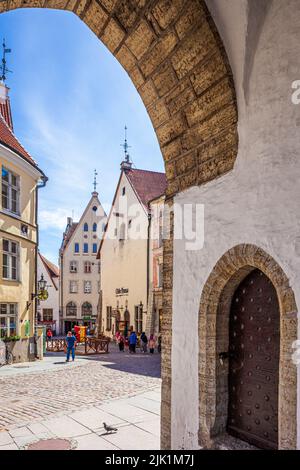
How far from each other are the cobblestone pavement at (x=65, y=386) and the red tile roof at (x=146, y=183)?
1491cm

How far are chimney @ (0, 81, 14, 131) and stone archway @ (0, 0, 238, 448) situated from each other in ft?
49.4

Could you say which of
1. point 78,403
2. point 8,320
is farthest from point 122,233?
point 78,403

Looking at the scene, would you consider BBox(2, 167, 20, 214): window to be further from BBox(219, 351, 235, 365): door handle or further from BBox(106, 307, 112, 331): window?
BBox(106, 307, 112, 331): window

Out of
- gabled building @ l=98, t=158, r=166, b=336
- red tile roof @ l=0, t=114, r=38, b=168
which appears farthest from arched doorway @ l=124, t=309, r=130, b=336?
red tile roof @ l=0, t=114, r=38, b=168

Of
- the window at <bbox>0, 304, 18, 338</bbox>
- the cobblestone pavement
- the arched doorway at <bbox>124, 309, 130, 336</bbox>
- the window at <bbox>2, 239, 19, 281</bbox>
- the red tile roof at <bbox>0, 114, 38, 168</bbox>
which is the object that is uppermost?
the red tile roof at <bbox>0, 114, 38, 168</bbox>

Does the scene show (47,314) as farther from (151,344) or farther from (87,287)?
(151,344)

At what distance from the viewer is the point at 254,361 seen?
3756 millimetres

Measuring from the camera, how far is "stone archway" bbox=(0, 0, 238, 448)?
12.5 feet

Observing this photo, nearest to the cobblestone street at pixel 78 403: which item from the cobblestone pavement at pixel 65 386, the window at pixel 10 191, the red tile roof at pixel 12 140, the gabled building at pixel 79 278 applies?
the cobblestone pavement at pixel 65 386

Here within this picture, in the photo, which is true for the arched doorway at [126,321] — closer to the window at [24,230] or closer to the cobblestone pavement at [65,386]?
the cobblestone pavement at [65,386]

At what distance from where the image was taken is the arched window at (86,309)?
1673 inches

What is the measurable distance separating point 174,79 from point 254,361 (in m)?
2.84
